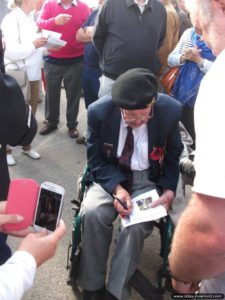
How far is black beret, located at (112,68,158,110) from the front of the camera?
7.15 ft

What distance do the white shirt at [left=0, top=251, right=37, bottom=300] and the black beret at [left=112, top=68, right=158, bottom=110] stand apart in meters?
1.22

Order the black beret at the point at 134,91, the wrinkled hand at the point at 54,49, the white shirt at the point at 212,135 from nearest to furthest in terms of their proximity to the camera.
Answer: the white shirt at the point at 212,135, the black beret at the point at 134,91, the wrinkled hand at the point at 54,49

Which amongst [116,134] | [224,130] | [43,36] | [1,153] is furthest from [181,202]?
[43,36]

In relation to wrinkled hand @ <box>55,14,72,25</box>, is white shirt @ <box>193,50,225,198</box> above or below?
above

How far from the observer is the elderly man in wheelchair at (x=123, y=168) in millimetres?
2221

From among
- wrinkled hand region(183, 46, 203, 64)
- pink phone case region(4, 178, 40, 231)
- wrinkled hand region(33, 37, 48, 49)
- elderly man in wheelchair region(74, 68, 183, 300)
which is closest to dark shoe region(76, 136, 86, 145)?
wrinkled hand region(33, 37, 48, 49)

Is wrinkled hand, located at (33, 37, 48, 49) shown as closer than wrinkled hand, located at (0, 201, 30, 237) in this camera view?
No

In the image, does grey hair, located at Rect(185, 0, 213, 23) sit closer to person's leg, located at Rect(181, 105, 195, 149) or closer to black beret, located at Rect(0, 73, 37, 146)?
black beret, located at Rect(0, 73, 37, 146)

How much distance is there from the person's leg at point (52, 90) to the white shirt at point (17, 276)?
3320 mm

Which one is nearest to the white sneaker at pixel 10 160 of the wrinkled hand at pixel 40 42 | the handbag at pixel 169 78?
the wrinkled hand at pixel 40 42

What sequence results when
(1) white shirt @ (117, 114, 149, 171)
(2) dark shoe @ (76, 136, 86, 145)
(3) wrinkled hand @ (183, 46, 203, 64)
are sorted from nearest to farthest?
1. (1) white shirt @ (117, 114, 149, 171)
2. (3) wrinkled hand @ (183, 46, 203, 64)
3. (2) dark shoe @ (76, 136, 86, 145)

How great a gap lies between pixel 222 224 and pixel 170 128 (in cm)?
134

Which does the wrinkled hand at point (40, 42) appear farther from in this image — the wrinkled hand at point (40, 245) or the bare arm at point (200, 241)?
the bare arm at point (200, 241)

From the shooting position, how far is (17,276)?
109 cm
